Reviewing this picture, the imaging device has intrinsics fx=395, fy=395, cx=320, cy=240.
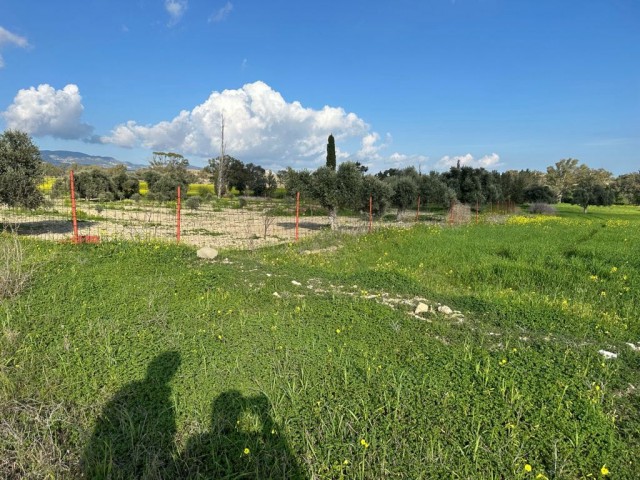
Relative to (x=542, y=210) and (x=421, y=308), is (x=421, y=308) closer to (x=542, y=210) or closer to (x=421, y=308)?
(x=421, y=308)

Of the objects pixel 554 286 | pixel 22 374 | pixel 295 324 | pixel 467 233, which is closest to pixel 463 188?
pixel 467 233

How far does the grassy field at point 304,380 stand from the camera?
3.08m

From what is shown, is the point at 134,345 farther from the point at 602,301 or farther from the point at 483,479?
the point at 602,301

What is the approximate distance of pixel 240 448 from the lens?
3178 millimetres

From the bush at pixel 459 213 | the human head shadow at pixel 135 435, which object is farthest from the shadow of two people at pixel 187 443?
the bush at pixel 459 213

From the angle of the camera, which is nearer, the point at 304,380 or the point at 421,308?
the point at 304,380

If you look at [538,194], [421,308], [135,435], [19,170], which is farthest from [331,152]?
[135,435]

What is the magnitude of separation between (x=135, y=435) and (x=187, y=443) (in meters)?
0.48

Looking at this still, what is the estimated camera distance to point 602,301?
7156 millimetres

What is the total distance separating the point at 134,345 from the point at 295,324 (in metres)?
1.93

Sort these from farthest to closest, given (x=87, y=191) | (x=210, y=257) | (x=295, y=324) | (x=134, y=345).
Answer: (x=87, y=191) < (x=210, y=257) < (x=295, y=324) < (x=134, y=345)

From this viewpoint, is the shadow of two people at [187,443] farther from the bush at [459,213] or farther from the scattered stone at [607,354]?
the bush at [459,213]

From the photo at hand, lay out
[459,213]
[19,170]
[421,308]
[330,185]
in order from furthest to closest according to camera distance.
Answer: [459,213], [330,185], [19,170], [421,308]

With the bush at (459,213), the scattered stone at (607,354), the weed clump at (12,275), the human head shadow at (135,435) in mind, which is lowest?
the human head shadow at (135,435)
